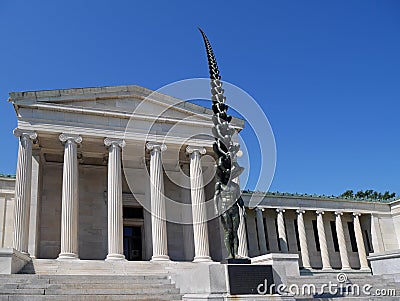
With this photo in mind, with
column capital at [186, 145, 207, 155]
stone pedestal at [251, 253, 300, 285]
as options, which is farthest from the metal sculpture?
column capital at [186, 145, 207, 155]

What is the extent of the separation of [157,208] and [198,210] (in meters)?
3.23

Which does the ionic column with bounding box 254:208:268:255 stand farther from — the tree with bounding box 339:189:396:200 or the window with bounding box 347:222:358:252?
the tree with bounding box 339:189:396:200

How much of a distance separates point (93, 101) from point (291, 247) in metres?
25.1

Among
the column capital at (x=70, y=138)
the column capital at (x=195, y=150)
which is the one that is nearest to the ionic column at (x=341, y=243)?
the column capital at (x=195, y=150)

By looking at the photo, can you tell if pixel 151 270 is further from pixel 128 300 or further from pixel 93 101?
pixel 93 101

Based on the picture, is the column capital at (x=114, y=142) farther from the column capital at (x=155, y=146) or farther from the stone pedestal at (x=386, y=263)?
the stone pedestal at (x=386, y=263)

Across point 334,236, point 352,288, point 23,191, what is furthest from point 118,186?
point 334,236

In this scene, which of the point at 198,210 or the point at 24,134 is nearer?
the point at 24,134

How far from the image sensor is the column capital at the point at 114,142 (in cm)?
3034

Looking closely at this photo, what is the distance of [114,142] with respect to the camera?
30500 mm

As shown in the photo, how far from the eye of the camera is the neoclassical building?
1120 inches

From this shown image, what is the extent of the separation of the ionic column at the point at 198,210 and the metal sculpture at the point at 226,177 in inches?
628

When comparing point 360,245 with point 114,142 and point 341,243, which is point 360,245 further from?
point 114,142

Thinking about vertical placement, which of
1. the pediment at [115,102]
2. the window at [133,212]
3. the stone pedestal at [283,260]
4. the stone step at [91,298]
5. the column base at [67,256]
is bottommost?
the stone step at [91,298]
